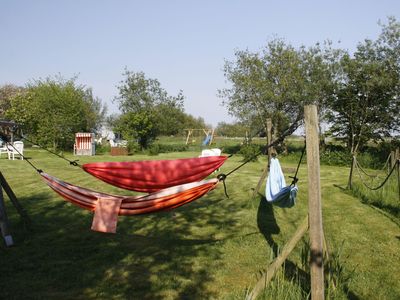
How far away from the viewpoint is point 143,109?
2786 centimetres

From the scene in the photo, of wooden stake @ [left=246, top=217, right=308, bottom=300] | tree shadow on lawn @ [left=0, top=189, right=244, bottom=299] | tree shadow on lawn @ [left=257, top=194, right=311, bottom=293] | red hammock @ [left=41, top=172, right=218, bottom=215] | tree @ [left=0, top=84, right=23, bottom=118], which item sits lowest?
tree shadow on lawn @ [left=0, top=189, right=244, bottom=299]

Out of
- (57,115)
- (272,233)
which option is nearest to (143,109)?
(57,115)

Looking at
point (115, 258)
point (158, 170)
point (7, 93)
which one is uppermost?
point (7, 93)

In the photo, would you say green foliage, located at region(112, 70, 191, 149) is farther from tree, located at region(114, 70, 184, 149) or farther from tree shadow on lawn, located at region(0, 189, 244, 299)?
tree shadow on lawn, located at region(0, 189, 244, 299)

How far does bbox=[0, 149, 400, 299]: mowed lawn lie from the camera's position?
4.18m

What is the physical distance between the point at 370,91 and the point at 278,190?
49.5 feet

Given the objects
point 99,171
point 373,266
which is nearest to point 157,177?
point 99,171

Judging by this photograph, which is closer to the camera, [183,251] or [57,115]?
[183,251]

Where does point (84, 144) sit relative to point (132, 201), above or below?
above

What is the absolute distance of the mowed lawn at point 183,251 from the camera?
13.7 feet

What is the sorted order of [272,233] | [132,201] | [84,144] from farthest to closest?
[84,144] < [272,233] < [132,201]

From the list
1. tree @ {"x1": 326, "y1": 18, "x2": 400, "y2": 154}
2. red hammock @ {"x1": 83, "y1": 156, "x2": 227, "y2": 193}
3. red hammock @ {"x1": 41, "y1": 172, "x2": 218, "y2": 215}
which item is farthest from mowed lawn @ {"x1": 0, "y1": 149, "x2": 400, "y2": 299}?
tree @ {"x1": 326, "y1": 18, "x2": 400, "y2": 154}

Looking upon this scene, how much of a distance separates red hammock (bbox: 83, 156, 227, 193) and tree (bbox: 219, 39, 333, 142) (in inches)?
641

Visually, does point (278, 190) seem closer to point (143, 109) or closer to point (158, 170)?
point (158, 170)
